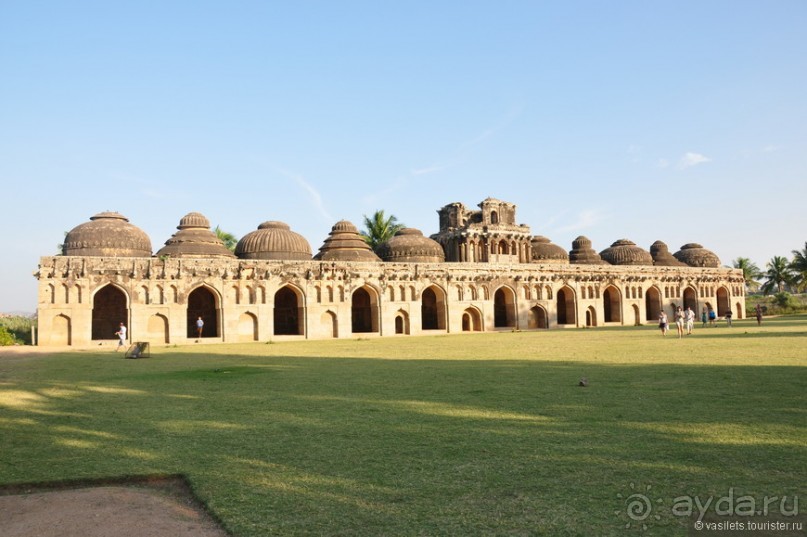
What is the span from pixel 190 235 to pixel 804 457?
4094cm

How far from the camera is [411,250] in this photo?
47656mm

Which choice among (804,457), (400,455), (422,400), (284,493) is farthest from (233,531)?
(422,400)

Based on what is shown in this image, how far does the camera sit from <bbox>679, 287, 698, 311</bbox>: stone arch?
56344 mm

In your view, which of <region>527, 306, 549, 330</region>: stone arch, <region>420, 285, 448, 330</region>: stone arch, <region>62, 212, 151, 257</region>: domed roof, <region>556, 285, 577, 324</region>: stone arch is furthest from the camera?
<region>556, 285, 577, 324</region>: stone arch

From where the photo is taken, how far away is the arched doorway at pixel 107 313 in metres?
38.9

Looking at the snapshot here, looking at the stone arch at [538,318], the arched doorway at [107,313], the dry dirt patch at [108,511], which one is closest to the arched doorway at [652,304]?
the stone arch at [538,318]

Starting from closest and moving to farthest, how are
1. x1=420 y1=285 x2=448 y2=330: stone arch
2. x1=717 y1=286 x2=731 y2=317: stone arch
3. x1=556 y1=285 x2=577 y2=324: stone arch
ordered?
x1=420 y1=285 x2=448 y2=330: stone arch → x1=556 y1=285 x2=577 y2=324: stone arch → x1=717 y1=286 x2=731 y2=317: stone arch

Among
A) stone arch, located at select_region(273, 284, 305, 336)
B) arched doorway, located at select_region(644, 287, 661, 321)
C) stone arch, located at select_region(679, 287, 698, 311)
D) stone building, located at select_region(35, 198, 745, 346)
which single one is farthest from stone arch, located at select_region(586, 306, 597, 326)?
stone arch, located at select_region(273, 284, 305, 336)

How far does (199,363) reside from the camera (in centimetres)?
2041

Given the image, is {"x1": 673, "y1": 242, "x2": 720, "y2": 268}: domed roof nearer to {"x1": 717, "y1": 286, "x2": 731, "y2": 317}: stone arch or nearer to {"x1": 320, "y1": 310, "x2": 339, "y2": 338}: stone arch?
{"x1": 717, "y1": 286, "x2": 731, "y2": 317}: stone arch

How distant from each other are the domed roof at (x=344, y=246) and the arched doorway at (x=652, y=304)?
2649cm

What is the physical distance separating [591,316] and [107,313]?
3714cm

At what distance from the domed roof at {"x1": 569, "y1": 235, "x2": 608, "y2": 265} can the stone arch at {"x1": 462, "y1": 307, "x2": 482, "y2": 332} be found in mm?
17235

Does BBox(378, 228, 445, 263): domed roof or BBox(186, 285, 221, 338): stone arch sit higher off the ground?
BBox(378, 228, 445, 263): domed roof
